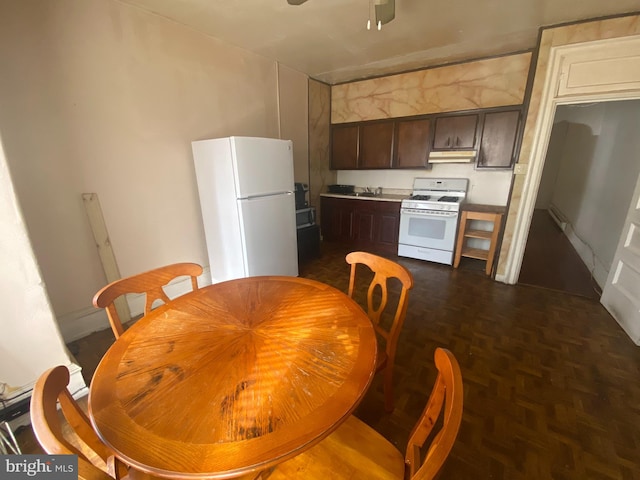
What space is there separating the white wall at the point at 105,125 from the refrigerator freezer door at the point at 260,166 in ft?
2.24

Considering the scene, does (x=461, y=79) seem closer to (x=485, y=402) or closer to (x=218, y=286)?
(x=485, y=402)

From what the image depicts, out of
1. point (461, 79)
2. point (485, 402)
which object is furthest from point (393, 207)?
point (485, 402)

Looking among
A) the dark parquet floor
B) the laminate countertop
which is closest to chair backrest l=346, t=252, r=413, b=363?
the dark parquet floor

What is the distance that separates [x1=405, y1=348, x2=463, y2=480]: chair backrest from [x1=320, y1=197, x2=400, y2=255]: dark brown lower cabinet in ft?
10.7

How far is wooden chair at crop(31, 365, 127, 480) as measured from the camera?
0.55 meters

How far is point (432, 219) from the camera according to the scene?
3.48 metres

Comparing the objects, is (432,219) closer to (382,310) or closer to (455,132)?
(455,132)

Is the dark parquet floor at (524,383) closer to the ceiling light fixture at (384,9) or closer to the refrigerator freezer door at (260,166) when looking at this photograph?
the refrigerator freezer door at (260,166)

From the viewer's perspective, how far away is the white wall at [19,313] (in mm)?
1313

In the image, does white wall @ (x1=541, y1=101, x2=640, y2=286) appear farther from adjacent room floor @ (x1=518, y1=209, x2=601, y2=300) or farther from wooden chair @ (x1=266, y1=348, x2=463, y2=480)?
wooden chair @ (x1=266, y1=348, x2=463, y2=480)

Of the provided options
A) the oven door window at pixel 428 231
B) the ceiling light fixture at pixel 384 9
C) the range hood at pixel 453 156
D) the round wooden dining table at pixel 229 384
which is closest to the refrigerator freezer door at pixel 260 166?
the ceiling light fixture at pixel 384 9

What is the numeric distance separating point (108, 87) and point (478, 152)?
3.89m

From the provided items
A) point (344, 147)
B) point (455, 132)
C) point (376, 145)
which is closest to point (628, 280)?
point (455, 132)

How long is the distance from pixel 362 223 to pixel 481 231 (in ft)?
5.34
